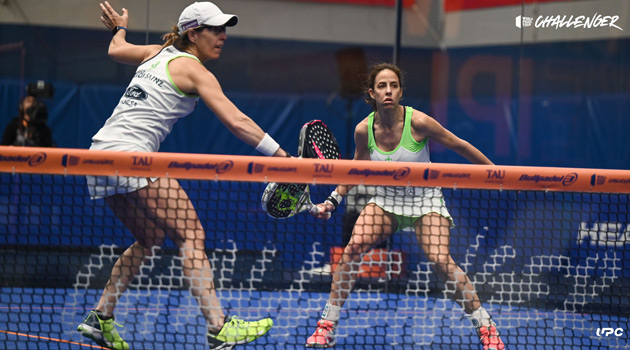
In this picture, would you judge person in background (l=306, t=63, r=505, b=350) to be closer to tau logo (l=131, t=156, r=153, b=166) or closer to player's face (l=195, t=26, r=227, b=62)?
player's face (l=195, t=26, r=227, b=62)

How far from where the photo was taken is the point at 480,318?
4.50 m

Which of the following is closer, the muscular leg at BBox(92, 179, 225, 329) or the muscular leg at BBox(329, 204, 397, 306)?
the muscular leg at BBox(92, 179, 225, 329)

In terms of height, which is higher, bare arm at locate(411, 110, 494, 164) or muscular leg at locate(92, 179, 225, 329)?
bare arm at locate(411, 110, 494, 164)

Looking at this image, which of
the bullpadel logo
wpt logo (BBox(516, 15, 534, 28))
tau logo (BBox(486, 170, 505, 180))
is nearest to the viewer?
tau logo (BBox(486, 170, 505, 180))

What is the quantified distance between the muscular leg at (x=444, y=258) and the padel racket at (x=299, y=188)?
83 cm

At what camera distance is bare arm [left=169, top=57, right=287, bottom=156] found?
3.70m

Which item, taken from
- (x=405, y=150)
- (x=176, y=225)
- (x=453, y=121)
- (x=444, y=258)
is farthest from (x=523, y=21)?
(x=176, y=225)

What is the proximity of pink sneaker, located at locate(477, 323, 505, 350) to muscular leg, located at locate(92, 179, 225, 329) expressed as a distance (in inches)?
59.9

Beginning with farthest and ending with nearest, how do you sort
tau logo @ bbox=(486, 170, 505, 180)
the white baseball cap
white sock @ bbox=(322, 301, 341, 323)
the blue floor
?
white sock @ bbox=(322, 301, 341, 323)
the blue floor
the white baseball cap
tau logo @ bbox=(486, 170, 505, 180)

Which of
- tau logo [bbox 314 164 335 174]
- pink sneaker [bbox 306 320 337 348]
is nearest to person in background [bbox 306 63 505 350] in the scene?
pink sneaker [bbox 306 320 337 348]

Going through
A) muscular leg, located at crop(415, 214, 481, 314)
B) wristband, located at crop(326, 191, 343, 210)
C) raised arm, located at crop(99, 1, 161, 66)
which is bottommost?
muscular leg, located at crop(415, 214, 481, 314)

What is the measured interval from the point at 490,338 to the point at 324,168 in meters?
1.60

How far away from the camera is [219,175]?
342 cm

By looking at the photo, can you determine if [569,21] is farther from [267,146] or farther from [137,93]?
[137,93]
